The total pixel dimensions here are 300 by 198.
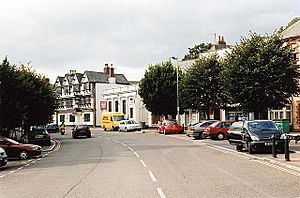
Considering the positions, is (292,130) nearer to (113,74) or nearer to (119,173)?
(119,173)

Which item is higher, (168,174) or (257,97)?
(257,97)

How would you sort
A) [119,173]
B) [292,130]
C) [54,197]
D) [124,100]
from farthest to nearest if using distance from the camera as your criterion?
[124,100] → [292,130] → [119,173] → [54,197]

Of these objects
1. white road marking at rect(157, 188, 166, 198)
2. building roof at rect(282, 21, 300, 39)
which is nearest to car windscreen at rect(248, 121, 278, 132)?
white road marking at rect(157, 188, 166, 198)

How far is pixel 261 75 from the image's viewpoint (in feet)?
109

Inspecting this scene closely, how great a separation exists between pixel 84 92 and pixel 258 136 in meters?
73.1

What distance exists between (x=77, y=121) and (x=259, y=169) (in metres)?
81.8

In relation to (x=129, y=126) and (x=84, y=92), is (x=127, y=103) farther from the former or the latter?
(x=84, y=92)

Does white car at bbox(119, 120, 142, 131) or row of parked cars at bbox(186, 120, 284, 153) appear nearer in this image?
row of parked cars at bbox(186, 120, 284, 153)

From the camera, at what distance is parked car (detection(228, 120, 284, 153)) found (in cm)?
2227

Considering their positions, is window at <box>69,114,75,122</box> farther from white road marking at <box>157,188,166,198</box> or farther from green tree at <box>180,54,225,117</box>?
white road marking at <box>157,188,166,198</box>

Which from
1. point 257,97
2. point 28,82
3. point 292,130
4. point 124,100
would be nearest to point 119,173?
point 257,97

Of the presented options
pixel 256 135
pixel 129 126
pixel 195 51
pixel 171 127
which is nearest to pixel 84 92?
pixel 195 51

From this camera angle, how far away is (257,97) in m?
33.7

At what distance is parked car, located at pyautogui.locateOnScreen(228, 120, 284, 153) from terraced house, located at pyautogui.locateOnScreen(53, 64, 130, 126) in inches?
2580
